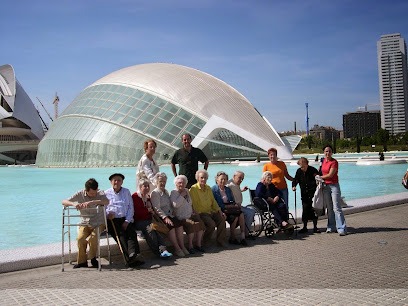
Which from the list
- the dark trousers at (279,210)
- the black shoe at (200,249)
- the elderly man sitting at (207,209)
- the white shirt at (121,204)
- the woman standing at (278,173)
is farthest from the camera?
the woman standing at (278,173)

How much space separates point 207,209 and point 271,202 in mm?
1261

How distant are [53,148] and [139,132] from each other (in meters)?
10.8

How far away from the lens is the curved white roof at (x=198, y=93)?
37.8m

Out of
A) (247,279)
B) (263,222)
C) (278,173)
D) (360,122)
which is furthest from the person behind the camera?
(360,122)

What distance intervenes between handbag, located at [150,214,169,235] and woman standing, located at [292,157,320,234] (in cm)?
272

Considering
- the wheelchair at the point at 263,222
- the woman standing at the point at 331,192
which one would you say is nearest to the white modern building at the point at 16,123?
the wheelchair at the point at 263,222

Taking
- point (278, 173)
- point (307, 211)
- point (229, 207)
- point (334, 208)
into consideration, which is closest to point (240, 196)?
point (229, 207)

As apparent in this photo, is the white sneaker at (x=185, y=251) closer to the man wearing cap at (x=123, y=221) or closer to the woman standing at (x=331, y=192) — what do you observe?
the man wearing cap at (x=123, y=221)

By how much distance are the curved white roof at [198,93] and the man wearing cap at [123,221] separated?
30.3 metres

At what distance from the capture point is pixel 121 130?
122 ft

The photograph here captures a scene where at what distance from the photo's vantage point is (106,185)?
2130 cm

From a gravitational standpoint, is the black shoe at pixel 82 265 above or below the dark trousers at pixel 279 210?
below

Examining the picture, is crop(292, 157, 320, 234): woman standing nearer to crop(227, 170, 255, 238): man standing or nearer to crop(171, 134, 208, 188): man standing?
crop(227, 170, 255, 238): man standing

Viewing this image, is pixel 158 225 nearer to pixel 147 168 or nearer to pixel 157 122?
pixel 147 168
